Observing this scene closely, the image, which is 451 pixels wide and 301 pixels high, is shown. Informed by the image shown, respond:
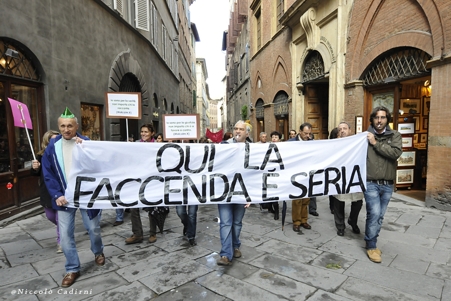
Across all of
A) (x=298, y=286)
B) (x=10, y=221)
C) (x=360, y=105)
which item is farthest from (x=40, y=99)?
(x=360, y=105)

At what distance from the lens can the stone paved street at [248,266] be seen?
2.90 meters

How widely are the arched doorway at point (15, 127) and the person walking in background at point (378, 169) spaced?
258 inches

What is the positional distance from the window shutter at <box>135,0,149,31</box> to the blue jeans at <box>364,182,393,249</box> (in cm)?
1113

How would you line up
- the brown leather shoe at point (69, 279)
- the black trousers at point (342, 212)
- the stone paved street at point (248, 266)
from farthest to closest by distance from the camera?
the black trousers at point (342, 212) < the brown leather shoe at point (69, 279) < the stone paved street at point (248, 266)

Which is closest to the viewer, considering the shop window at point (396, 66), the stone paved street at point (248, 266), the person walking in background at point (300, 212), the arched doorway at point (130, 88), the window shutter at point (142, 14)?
the stone paved street at point (248, 266)

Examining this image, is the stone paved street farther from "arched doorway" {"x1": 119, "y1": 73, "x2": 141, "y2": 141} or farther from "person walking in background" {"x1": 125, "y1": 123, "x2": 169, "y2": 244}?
"arched doorway" {"x1": 119, "y1": 73, "x2": 141, "y2": 141}

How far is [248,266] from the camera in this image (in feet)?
11.4

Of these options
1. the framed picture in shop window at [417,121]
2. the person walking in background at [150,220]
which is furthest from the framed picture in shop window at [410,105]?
the person walking in background at [150,220]

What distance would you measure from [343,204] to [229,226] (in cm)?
217

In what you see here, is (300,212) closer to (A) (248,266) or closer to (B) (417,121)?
(A) (248,266)

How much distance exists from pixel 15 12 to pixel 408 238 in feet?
27.6

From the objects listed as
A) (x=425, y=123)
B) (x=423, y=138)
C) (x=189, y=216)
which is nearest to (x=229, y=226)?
(x=189, y=216)

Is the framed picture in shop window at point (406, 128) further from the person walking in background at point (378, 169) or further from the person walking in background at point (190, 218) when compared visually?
Result: the person walking in background at point (190, 218)

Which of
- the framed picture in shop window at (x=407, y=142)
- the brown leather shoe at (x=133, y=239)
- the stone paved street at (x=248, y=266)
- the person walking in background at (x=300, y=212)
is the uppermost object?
the framed picture in shop window at (x=407, y=142)
